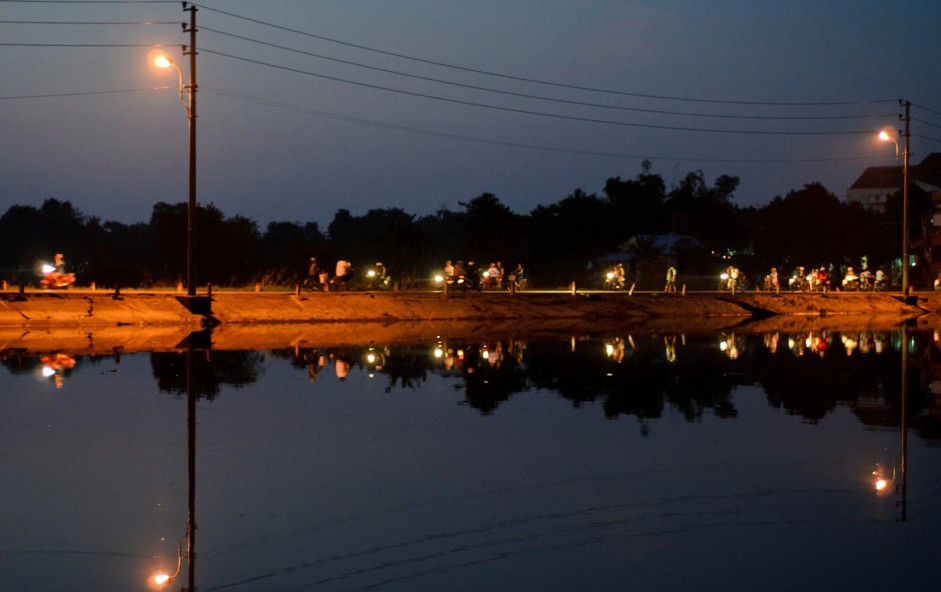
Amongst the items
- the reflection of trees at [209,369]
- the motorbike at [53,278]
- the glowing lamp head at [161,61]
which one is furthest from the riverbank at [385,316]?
the glowing lamp head at [161,61]

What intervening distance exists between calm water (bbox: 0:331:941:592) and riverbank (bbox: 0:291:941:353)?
12.2 metres

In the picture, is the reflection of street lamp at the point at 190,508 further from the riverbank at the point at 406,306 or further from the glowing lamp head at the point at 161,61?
the riverbank at the point at 406,306

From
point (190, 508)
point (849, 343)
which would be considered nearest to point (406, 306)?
point (849, 343)

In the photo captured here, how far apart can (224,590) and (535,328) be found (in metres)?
35.2

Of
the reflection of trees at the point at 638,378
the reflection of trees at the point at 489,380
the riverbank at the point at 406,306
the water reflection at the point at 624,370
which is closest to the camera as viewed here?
the reflection of trees at the point at 638,378

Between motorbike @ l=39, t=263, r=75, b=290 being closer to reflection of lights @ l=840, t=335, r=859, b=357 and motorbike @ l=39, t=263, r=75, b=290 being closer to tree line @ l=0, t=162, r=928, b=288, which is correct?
tree line @ l=0, t=162, r=928, b=288

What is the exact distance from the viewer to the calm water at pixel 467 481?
9055 mm

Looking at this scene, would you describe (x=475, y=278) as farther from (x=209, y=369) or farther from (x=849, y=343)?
(x=209, y=369)

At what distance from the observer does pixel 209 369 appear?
81.7 feet

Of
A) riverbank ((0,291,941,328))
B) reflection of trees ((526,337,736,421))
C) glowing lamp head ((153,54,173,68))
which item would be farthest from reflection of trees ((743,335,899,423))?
glowing lamp head ((153,54,173,68))

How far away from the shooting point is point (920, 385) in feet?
74.0

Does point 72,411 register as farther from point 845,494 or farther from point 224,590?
point 845,494

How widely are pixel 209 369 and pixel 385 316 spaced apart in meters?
21.6

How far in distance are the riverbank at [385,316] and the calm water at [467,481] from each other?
12.2m
